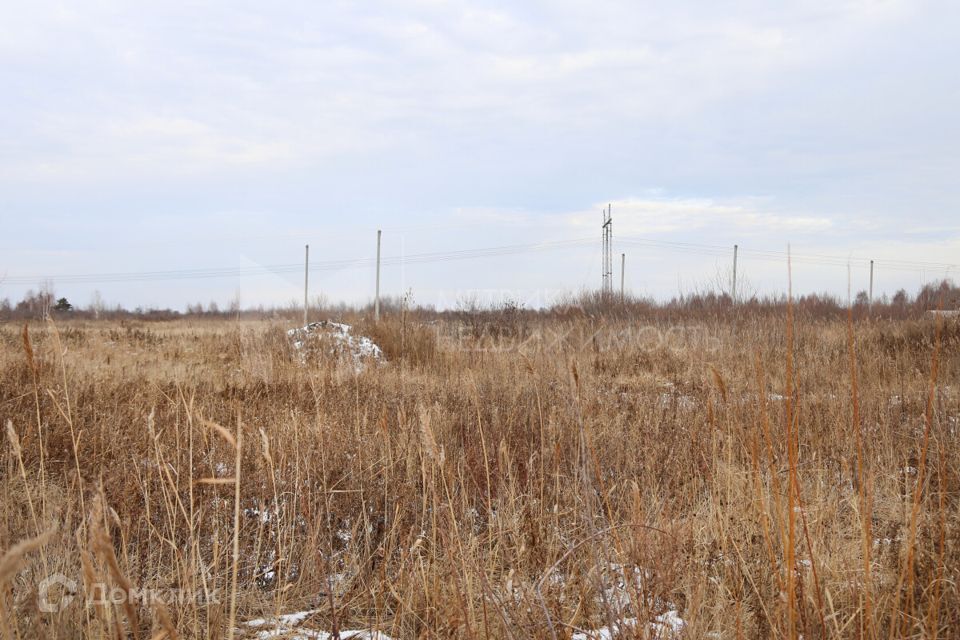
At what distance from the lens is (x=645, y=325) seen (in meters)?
14.0

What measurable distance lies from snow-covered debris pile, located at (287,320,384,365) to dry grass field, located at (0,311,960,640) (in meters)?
1.66

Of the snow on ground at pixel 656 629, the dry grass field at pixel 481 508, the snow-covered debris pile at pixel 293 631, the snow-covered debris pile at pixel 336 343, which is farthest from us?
the snow-covered debris pile at pixel 336 343

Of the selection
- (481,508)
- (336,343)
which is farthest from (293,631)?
(336,343)

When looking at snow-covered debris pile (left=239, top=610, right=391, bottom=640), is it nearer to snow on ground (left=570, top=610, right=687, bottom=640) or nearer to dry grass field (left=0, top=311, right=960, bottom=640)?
dry grass field (left=0, top=311, right=960, bottom=640)

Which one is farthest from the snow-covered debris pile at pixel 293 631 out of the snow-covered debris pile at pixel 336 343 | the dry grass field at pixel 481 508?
the snow-covered debris pile at pixel 336 343

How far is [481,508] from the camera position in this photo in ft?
11.6

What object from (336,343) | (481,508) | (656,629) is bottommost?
(481,508)

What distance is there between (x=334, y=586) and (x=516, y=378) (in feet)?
13.7

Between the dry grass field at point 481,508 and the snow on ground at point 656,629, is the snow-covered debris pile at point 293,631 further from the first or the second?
the snow on ground at point 656,629

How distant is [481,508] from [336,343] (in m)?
7.08

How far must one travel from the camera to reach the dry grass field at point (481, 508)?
181 cm

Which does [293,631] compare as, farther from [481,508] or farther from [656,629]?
[481,508]

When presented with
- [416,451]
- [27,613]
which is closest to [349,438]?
[416,451]

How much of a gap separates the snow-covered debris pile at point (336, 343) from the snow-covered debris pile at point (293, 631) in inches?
264
